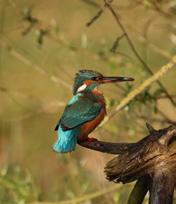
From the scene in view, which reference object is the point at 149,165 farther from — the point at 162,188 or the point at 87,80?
the point at 87,80

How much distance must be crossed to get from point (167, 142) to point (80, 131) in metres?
0.60

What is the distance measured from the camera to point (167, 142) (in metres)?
1.80

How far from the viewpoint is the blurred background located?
152 inches

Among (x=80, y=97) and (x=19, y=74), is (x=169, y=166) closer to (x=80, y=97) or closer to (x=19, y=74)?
(x=80, y=97)

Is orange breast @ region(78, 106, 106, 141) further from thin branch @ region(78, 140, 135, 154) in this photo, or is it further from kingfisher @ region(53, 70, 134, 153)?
thin branch @ region(78, 140, 135, 154)

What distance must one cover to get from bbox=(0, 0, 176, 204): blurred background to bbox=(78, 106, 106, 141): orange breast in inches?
13.0

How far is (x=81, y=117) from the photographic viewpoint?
2.41 m

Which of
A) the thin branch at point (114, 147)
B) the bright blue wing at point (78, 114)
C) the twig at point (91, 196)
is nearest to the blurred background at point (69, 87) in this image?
the twig at point (91, 196)

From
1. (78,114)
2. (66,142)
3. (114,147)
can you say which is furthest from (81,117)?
(114,147)

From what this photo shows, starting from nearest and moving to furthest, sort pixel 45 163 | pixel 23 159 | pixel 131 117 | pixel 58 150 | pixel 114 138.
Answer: pixel 58 150 < pixel 131 117 < pixel 114 138 < pixel 23 159 < pixel 45 163

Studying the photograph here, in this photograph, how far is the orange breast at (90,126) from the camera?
2344 mm

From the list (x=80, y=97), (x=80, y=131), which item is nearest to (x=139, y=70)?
(x=80, y=97)

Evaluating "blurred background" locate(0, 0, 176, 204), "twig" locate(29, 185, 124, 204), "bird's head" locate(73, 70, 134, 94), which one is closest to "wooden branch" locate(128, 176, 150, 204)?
"bird's head" locate(73, 70, 134, 94)

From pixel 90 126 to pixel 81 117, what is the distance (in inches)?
1.9
